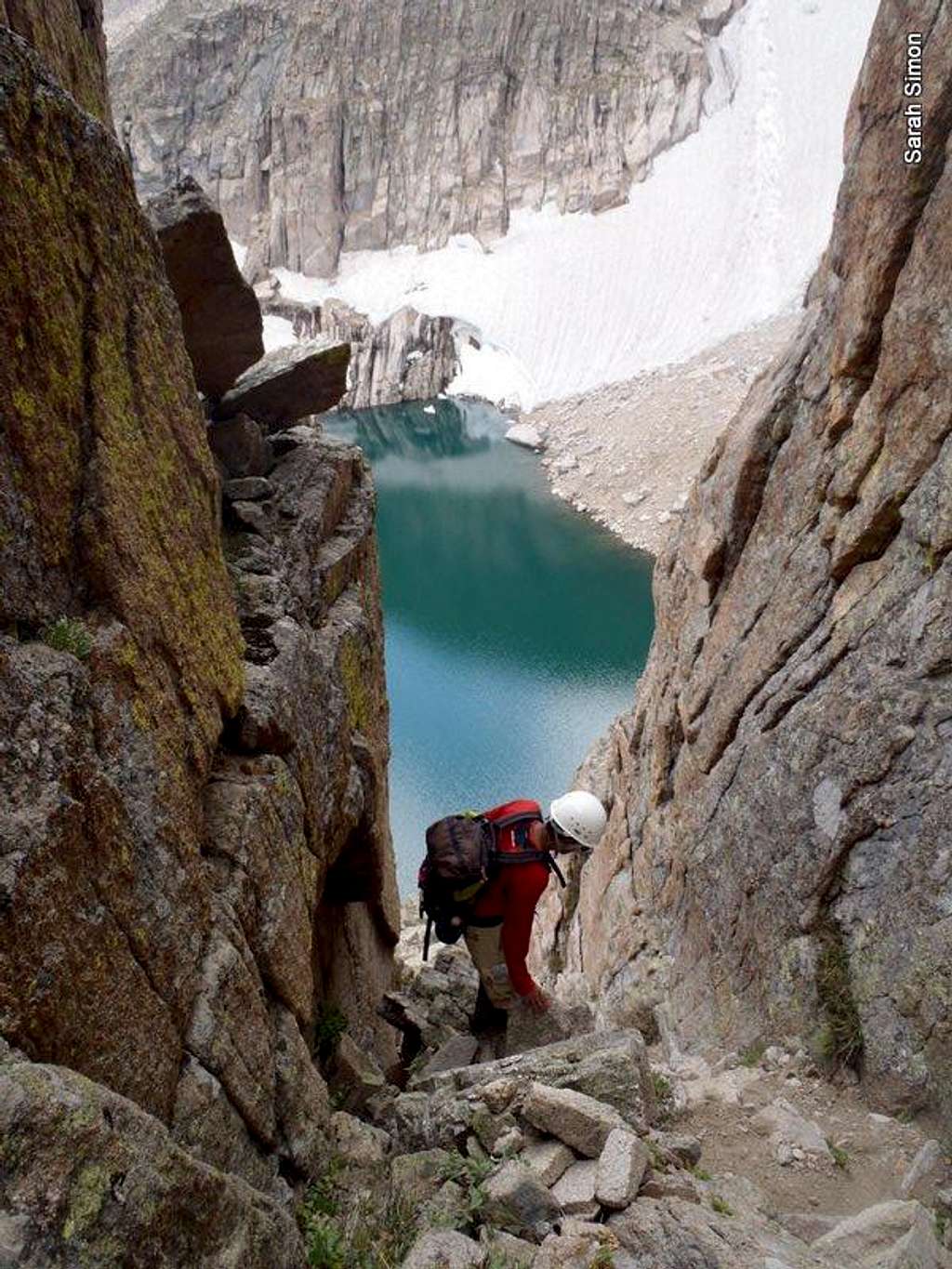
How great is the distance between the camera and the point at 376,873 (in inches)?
387

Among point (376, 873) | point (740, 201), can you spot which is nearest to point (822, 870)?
point (376, 873)

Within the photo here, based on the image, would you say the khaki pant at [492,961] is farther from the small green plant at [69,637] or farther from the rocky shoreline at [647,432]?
the rocky shoreline at [647,432]

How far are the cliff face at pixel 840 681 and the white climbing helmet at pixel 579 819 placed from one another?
2.68m

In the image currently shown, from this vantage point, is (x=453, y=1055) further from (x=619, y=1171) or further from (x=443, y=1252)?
(x=443, y=1252)

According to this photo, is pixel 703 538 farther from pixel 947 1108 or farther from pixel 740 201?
pixel 740 201

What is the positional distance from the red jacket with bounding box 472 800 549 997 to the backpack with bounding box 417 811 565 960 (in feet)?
0.15

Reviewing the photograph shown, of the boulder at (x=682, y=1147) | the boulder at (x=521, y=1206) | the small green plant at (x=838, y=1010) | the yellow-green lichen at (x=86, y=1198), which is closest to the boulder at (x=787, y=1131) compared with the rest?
the small green plant at (x=838, y=1010)

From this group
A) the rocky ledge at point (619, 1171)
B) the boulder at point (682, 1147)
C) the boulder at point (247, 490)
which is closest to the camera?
the rocky ledge at point (619, 1171)

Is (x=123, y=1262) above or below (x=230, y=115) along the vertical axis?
below

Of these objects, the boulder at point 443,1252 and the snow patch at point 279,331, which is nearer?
the boulder at point 443,1252

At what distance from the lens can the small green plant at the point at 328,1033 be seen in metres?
7.31

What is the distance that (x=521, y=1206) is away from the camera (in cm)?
468

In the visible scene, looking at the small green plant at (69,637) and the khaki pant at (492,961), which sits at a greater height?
the small green plant at (69,637)

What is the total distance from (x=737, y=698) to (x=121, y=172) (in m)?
8.32
